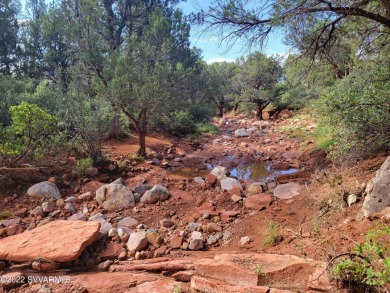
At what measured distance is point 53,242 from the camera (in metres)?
3.12

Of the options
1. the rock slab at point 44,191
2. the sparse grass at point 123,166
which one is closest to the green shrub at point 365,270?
the rock slab at point 44,191

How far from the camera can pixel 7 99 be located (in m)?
7.78

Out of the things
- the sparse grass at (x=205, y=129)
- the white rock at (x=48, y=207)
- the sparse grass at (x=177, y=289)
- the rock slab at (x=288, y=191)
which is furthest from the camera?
the sparse grass at (x=205, y=129)

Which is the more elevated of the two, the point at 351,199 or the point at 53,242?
the point at 351,199

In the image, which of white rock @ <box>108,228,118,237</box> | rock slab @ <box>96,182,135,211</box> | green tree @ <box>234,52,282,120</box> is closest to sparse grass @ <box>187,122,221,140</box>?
green tree @ <box>234,52,282,120</box>

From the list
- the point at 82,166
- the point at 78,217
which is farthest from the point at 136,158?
the point at 78,217

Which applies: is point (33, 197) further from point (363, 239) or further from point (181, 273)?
point (363, 239)

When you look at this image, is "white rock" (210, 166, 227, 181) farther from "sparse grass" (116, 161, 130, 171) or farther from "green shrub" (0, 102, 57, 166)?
"green shrub" (0, 102, 57, 166)

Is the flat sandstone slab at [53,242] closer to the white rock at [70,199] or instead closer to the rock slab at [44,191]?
the white rock at [70,199]

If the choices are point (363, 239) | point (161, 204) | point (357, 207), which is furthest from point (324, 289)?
point (161, 204)

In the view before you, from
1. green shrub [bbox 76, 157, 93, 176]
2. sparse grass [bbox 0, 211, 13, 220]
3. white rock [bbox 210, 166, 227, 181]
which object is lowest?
sparse grass [bbox 0, 211, 13, 220]

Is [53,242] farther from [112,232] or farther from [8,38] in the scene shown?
[8,38]

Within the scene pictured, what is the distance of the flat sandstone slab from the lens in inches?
116

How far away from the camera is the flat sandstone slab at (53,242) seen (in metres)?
2.95
